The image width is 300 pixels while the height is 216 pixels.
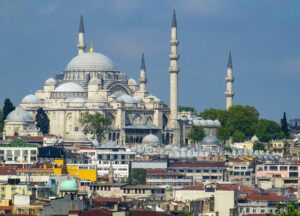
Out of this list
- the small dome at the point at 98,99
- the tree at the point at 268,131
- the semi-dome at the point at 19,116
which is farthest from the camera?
the tree at the point at 268,131

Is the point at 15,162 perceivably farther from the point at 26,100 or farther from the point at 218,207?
the point at 26,100

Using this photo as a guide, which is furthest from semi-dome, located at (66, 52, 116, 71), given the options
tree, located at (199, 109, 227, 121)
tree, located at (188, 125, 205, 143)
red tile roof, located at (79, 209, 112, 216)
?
red tile roof, located at (79, 209, 112, 216)

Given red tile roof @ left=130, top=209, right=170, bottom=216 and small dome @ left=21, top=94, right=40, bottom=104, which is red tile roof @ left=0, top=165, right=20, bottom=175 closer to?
red tile roof @ left=130, top=209, right=170, bottom=216

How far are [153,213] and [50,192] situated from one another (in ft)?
52.9

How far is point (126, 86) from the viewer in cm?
17875

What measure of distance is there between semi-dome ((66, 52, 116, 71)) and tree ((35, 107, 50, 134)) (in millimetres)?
11455

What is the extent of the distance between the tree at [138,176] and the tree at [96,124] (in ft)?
119

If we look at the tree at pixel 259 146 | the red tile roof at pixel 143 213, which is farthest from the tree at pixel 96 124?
the red tile roof at pixel 143 213

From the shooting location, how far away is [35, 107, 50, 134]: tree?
6481 inches

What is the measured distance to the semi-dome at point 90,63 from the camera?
178250mm

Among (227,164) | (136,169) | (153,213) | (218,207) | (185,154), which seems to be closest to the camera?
(153,213)

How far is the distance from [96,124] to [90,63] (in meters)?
17.0

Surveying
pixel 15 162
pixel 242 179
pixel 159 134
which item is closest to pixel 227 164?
pixel 242 179

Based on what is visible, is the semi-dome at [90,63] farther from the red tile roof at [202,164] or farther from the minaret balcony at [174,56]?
the red tile roof at [202,164]
